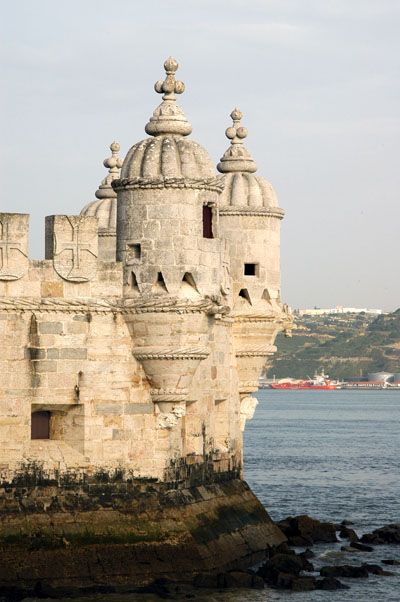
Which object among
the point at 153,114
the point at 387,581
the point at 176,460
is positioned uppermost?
the point at 153,114

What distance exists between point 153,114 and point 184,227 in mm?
3124

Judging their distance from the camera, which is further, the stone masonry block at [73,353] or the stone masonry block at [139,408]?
the stone masonry block at [139,408]

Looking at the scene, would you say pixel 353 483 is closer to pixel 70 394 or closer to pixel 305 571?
pixel 305 571

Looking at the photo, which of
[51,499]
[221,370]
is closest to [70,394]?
[51,499]

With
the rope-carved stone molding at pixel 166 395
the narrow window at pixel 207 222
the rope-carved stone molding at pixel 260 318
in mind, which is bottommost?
the rope-carved stone molding at pixel 166 395

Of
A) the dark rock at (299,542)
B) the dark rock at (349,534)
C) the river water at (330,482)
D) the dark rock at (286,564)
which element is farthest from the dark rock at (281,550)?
the dark rock at (349,534)

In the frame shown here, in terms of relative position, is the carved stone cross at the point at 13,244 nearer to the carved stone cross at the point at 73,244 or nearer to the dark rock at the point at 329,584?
the carved stone cross at the point at 73,244

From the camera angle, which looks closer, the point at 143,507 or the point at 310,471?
the point at 143,507

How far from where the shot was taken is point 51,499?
37.8m

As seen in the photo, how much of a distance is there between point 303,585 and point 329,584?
0.66 metres

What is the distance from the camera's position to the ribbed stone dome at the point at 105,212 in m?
49.6

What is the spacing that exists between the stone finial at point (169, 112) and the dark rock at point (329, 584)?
1097 cm

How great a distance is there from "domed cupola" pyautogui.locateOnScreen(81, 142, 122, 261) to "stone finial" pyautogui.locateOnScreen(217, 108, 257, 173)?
3.81 m

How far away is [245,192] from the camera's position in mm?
46188
